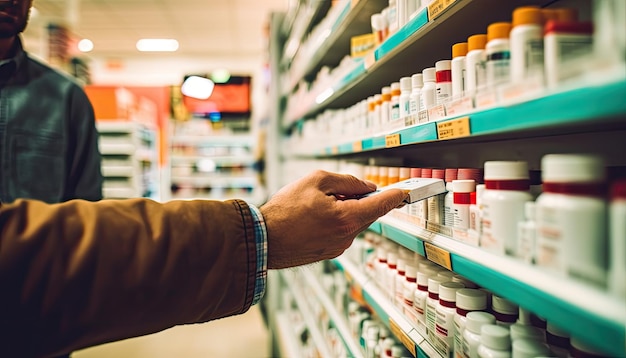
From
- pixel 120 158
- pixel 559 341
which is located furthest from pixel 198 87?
pixel 559 341

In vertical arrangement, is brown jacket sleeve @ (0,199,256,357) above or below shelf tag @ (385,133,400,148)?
below

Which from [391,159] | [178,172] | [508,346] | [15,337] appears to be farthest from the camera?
[178,172]

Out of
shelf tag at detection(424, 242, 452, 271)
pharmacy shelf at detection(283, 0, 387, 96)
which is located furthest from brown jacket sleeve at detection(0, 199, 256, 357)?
pharmacy shelf at detection(283, 0, 387, 96)

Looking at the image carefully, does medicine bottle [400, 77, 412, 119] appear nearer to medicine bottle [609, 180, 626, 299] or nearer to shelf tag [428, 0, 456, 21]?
shelf tag [428, 0, 456, 21]

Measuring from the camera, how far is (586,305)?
51cm

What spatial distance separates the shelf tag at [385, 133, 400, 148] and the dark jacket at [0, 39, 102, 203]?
51.8 inches

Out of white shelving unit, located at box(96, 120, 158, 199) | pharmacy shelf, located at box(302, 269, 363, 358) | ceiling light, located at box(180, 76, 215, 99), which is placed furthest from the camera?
ceiling light, located at box(180, 76, 215, 99)

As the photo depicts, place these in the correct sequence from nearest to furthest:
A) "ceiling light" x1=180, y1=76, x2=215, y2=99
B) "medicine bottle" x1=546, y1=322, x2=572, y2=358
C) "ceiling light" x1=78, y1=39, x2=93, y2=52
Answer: "medicine bottle" x1=546, y1=322, x2=572, y2=358 < "ceiling light" x1=180, y1=76, x2=215, y2=99 < "ceiling light" x1=78, y1=39, x2=93, y2=52

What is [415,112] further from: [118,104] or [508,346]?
[118,104]

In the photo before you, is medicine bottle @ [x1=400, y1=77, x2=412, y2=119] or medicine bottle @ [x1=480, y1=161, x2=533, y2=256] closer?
medicine bottle @ [x1=480, y1=161, x2=533, y2=256]

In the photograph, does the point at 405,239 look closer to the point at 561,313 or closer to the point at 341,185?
the point at 341,185

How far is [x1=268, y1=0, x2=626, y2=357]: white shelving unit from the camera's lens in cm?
51

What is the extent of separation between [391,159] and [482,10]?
745 mm

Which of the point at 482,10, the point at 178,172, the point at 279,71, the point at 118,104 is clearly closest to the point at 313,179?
the point at 482,10
